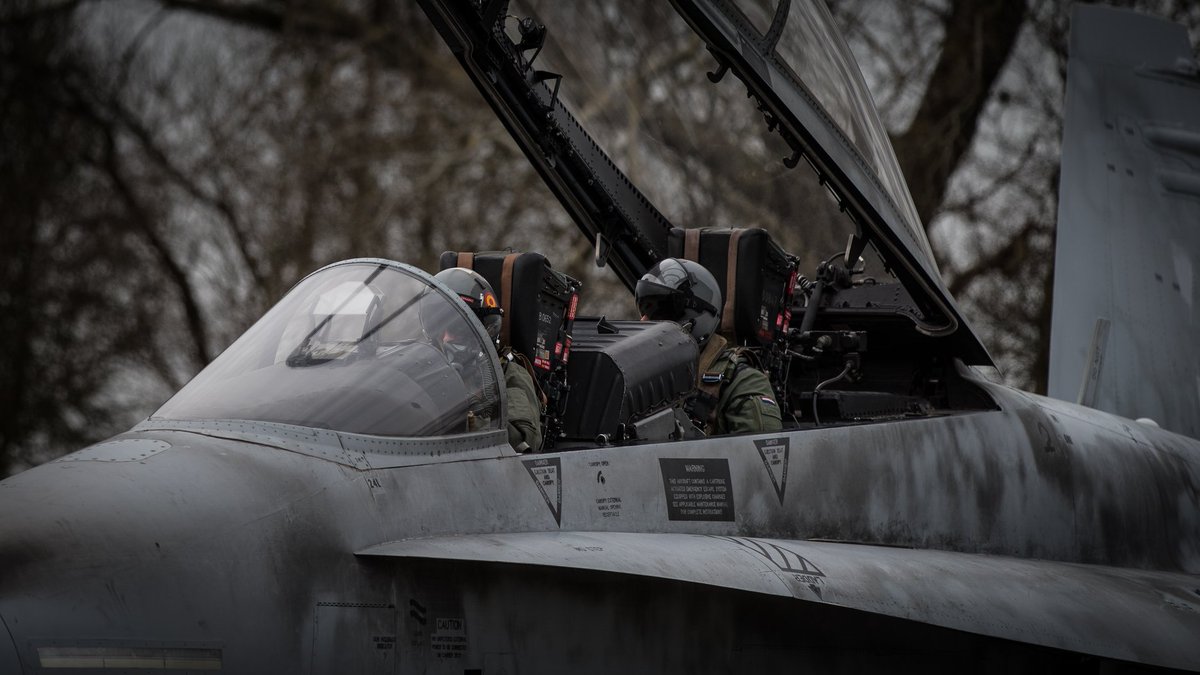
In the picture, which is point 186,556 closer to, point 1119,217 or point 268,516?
point 268,516

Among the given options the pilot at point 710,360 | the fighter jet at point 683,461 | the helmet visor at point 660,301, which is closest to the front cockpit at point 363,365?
the fighter jet at point 683,461

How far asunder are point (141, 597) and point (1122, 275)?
6.98 metres

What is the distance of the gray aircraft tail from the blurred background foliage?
7710mm

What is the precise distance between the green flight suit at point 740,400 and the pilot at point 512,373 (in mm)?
1050

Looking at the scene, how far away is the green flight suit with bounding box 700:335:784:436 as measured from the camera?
582 centimetres

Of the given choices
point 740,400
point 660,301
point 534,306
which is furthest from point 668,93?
point 534,306

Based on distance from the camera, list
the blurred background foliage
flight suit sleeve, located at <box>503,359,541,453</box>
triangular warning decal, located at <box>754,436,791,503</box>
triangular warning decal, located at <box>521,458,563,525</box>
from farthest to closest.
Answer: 1. the blurred background foliage
2. triangular warning decal, located at <box>754,436,791,503</box>
3. flight suit sleeve, located at <box>503,359,541,453</box>
4. triangular warning decal, located at <box>521,458,563,525</box>

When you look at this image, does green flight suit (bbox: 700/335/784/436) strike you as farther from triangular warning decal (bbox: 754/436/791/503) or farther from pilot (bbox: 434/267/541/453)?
pilot (bbox: 434/267/541/453)

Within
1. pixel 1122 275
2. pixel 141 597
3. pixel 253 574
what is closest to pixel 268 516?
pixel 253 574

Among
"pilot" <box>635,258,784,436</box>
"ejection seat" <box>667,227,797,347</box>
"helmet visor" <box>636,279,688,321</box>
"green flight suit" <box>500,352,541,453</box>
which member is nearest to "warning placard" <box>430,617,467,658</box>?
"green flight suit" <box>500,352,541,453</box>

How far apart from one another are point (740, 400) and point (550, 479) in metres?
1.79

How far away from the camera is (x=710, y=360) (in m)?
6.28

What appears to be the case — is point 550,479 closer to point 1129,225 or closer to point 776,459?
point 776,459

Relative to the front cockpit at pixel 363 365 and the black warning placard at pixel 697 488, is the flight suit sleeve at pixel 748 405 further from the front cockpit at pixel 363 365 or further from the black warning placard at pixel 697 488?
the front cockpit at pixel 363 365
